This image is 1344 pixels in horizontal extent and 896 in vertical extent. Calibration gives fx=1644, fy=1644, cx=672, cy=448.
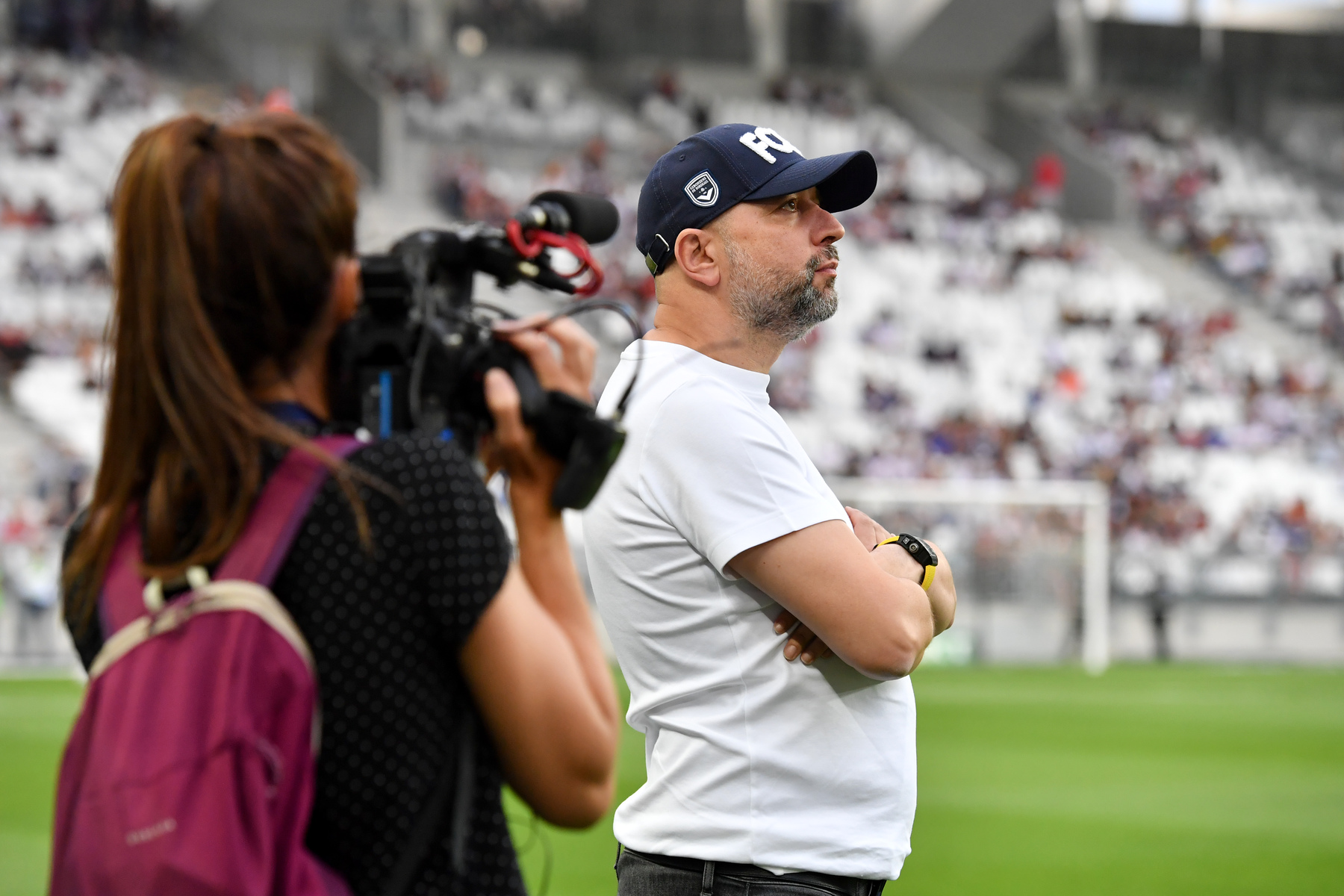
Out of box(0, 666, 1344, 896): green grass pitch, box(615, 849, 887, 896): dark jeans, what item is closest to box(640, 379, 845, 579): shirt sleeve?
box(615, 849, 887, 896): dark jeans

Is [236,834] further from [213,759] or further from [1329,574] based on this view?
[1329,574]

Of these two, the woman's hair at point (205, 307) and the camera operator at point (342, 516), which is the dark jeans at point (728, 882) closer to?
the camera operator at point (342, 516)

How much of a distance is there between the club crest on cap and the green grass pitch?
5.89 ft

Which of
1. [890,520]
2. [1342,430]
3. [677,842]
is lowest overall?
[1342,430]

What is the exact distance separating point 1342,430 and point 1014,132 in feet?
42.9

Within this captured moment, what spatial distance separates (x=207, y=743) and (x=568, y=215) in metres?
0.90

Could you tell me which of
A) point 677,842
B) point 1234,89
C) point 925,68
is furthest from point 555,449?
point 1234,89

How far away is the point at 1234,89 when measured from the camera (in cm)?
3994

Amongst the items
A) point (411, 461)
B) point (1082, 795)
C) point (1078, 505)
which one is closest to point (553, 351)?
point (411, 461)

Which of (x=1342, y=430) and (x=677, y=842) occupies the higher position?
(x=677, y=842)

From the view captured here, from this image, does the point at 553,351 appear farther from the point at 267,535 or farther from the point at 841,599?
the point at 841,599

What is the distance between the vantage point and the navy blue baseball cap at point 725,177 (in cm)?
274

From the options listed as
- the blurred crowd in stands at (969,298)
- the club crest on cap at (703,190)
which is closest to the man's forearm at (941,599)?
the club crest on cap at (703,190)

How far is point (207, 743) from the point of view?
5.56 ft
